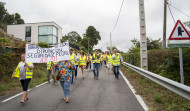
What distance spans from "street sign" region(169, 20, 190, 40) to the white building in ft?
89.5

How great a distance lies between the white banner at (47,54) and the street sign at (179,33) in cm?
341

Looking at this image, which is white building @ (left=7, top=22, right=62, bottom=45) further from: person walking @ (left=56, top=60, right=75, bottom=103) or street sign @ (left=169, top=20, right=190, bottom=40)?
street sign @ (left=169, top=20, right=190, bottom=40)

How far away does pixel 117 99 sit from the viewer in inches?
183

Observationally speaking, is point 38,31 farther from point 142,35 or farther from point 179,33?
point 179,33

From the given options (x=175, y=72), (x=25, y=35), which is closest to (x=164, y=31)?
(x=175, y=72)

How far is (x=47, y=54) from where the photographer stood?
14.6 feet

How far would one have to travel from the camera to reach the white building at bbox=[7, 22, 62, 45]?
29.3m

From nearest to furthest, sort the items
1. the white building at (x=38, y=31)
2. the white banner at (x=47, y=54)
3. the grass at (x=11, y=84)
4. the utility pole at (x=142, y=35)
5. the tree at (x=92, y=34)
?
the white banner at (x=47, y=54), the grass at (x=11, y=84), the utility pole at (x=142, y=35), the white building at (x=38, y=31), the tree at (x=92, y=34)

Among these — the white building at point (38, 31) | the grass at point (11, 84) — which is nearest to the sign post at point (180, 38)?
the grass at point (11, 84)

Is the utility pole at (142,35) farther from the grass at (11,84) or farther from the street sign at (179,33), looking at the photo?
the grass at (11,84)

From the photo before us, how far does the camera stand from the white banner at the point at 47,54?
169 inches

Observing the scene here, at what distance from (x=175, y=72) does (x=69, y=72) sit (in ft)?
16.5

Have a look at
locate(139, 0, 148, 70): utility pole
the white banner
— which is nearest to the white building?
locate(139, 0, 148, 70): utility pole

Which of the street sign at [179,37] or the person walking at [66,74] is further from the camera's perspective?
the person walking at [66,74]
